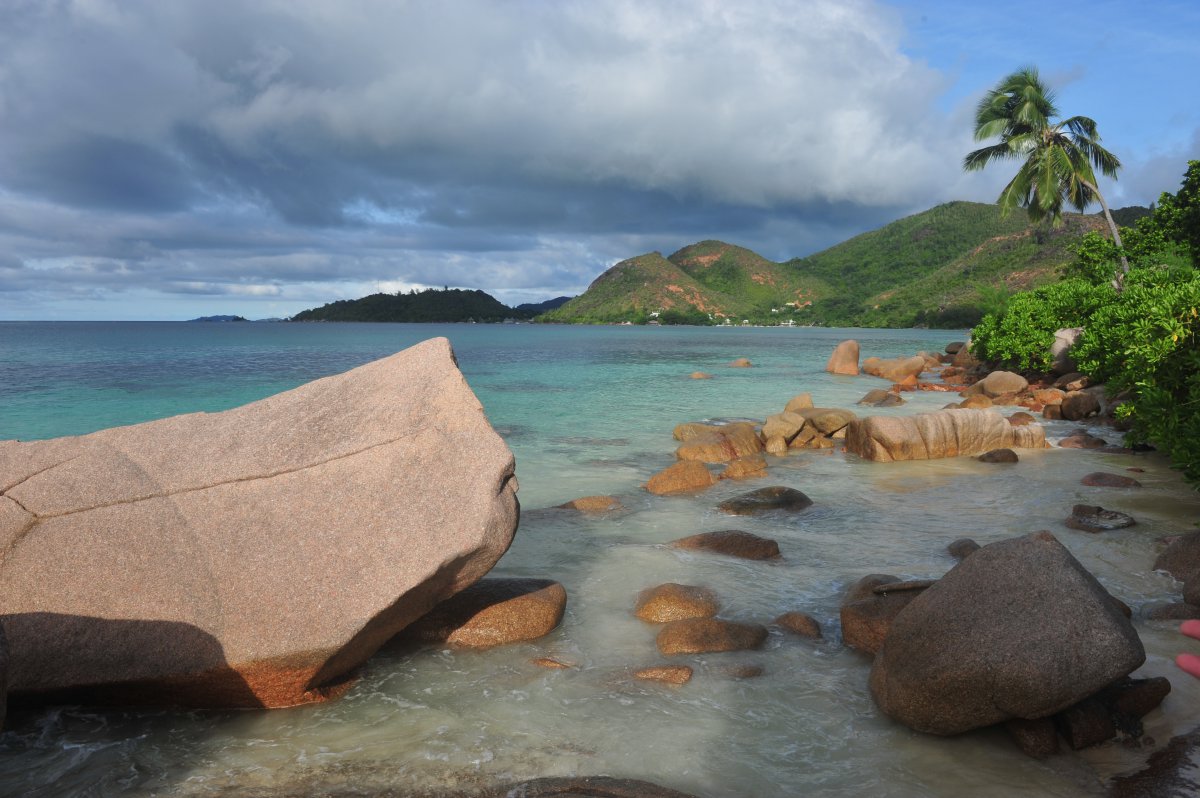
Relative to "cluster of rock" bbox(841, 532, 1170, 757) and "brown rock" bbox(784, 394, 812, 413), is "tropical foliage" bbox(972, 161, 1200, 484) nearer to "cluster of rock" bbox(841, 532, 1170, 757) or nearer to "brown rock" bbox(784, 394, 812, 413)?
"cluster of rock" bbox(841, 532, 1170, 757)

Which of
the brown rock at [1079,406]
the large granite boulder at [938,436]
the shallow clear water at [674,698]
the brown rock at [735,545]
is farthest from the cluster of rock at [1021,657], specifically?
the brown rock at [1079,406]

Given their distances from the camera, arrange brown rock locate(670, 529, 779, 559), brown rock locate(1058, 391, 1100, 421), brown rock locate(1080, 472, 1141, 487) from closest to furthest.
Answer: brown rock locate(670, 529, 779, 559)
brown rock locate(1080, 472, 1141, 487)
brown rock locate(1058, 391, 1100, 421)

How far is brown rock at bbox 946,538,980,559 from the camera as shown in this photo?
8.62 metres

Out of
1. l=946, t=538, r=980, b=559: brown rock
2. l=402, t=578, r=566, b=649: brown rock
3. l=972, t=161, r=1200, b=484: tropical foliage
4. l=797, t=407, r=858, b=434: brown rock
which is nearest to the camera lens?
l=402, t=578, r=566, b=649: brown rock

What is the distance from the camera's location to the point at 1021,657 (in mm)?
4535

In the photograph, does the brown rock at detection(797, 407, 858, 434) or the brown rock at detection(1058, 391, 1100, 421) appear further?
the brown rock at detection(1058, 391, 1100, 421)

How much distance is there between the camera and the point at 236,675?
16.8 feet

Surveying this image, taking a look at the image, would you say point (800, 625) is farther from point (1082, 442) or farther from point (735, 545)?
point (1082, 442)

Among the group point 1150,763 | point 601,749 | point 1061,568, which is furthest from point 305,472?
point 1150,763

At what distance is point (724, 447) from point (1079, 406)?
36.0 feet

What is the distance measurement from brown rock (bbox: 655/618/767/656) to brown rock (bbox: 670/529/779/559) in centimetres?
229

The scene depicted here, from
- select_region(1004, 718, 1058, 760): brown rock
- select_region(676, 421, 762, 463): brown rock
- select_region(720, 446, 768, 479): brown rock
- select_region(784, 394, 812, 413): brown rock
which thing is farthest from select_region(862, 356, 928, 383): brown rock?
select_region(1004, 718, 1058, 760): brown rock

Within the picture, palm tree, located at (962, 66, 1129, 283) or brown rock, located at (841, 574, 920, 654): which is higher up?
palm tree, located at (962, 66, 1129, 283)

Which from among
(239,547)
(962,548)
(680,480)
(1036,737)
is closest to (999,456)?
(680,480)
